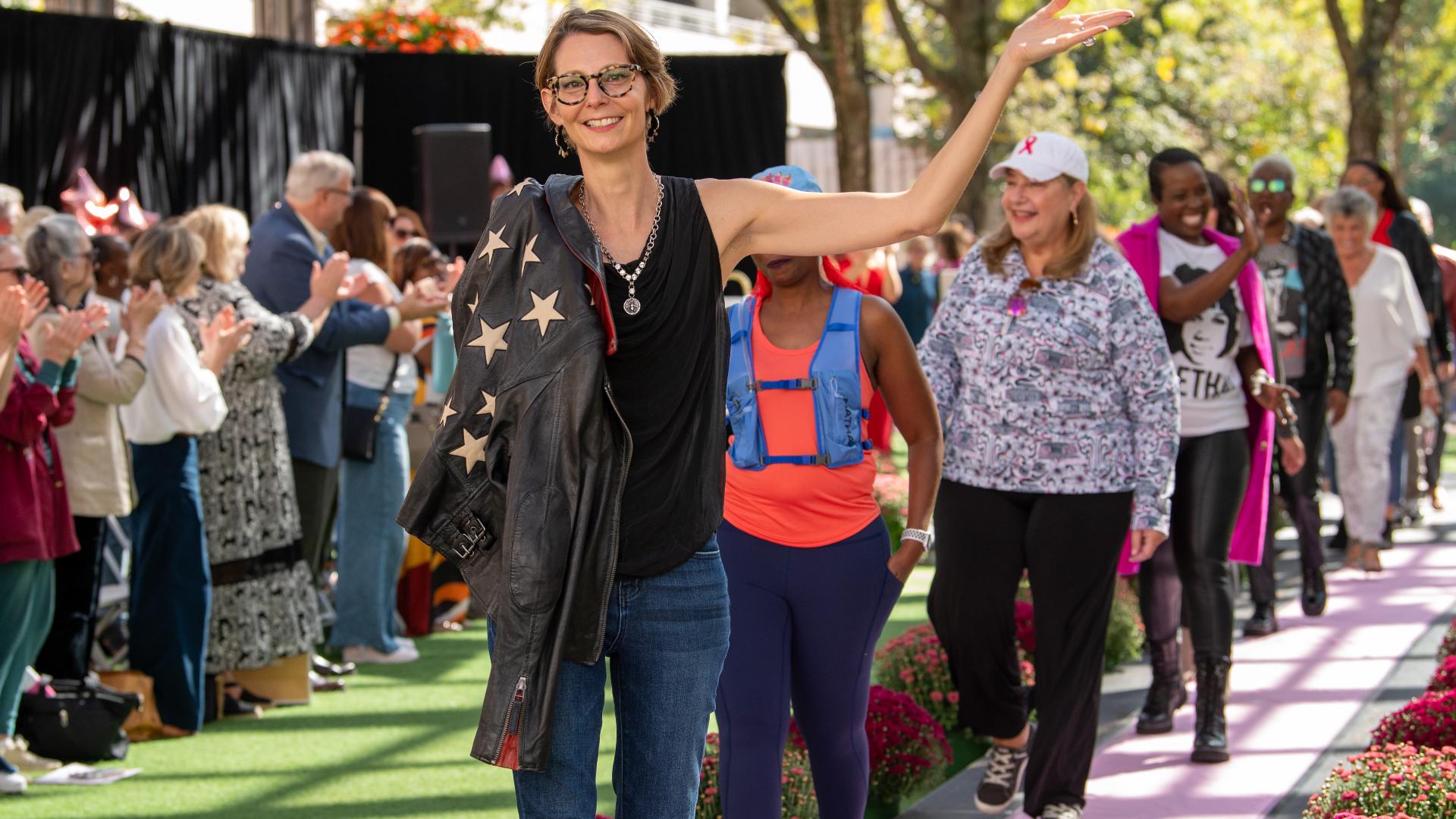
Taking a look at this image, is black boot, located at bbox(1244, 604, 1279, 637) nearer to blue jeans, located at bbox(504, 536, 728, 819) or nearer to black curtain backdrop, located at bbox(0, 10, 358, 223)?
blue jeans, located at bbox(504, 536, 728, 819)

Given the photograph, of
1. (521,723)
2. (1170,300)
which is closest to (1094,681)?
(1170,300)

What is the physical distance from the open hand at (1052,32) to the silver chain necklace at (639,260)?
2.32ft

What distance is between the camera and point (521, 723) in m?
3.11

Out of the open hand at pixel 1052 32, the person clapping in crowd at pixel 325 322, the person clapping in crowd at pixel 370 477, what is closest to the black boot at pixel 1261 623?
the person clapping in crowd at pixel 370 477

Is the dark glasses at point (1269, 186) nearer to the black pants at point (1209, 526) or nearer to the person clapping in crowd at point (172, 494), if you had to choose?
the black pants at point (1209, 526)

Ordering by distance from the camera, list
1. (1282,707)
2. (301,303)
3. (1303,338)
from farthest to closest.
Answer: (1303,338) < (301,303) < (1282,707)

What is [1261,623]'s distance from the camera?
9.27 m

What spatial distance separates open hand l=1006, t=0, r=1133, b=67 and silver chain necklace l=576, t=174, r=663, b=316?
71 centimetres

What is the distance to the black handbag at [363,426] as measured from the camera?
28.8ft

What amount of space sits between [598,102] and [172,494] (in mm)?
4453

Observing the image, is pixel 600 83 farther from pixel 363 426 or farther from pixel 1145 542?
pixel 363 426

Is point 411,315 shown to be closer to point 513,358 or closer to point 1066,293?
point 1066,293

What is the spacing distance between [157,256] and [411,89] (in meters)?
10.1

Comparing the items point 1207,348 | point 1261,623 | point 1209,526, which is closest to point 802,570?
point 1209,526
